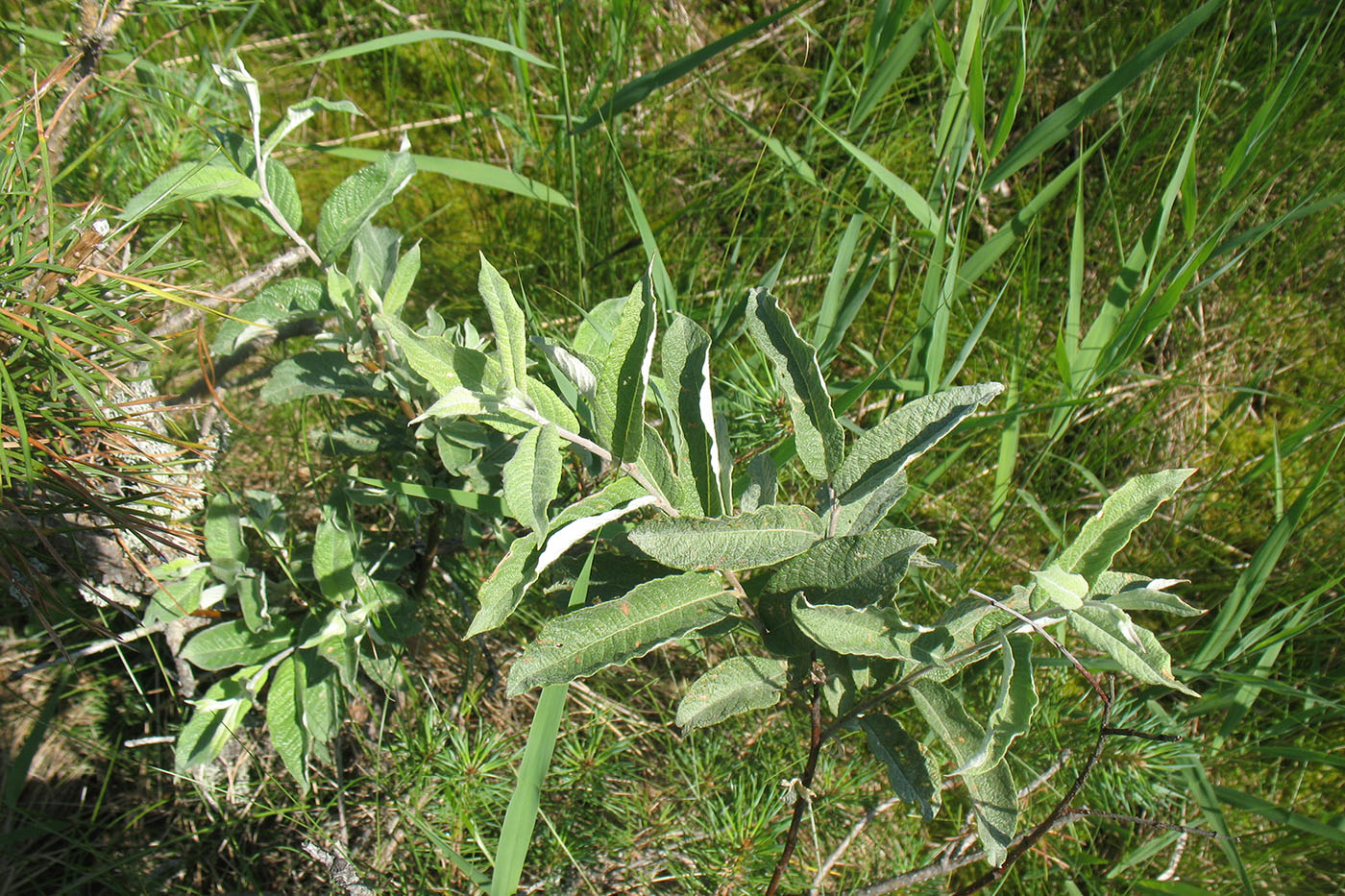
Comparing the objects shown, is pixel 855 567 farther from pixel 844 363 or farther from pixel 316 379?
pixel 844 363

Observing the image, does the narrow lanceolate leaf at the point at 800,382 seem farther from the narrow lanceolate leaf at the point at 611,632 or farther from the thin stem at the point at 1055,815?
the thin stem at the point at 1055,815

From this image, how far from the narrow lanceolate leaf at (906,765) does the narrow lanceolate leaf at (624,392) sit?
469 millimetres

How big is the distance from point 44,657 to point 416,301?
3.28 feet

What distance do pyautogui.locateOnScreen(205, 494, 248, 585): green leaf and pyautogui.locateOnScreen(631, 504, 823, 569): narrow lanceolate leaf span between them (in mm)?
736

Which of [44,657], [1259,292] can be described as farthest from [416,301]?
[1259,292]

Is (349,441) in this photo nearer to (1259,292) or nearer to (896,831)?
(896,831)

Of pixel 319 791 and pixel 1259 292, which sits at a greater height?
pixel 1259 292

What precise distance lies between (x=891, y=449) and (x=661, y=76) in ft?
2.80

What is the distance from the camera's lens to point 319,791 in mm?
1606

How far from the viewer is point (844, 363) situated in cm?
192

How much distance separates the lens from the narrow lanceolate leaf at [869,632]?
0.95 metres

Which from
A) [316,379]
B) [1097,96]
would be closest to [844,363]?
[1097,96]

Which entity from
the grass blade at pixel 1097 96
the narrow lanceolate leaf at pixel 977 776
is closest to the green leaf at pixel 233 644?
the narrow lanceolate leaf at pixel 977 776

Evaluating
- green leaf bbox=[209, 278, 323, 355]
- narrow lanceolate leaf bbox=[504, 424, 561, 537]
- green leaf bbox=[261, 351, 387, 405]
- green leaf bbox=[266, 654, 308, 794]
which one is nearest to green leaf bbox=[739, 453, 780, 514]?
narrow lanceolate leaf bbox=[504, 424, 561, 537]
